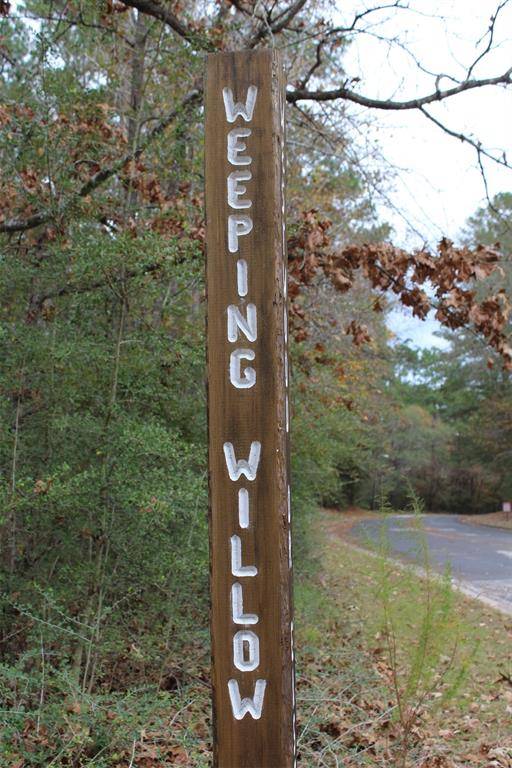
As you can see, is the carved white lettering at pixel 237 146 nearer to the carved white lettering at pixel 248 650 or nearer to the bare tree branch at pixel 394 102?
the carved white lettering at pixel 248 650

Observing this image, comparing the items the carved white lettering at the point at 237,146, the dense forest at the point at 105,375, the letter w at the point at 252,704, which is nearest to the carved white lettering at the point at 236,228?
the carved white lettering at the point at 237,146

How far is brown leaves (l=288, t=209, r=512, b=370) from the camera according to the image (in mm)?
5727

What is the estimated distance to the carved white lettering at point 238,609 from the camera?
104 inches

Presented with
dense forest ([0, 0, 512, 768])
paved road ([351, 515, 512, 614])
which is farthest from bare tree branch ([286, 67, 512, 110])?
paved road ([351, 515, 512, 614])

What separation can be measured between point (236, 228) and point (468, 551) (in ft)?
48.6

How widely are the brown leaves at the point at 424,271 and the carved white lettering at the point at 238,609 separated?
3.67m

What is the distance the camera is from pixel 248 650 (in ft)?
8.69

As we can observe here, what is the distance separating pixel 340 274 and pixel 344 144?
181 cm

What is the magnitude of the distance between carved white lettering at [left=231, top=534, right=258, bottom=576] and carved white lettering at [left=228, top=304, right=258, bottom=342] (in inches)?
27.6

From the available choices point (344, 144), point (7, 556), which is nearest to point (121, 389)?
point (7, 556)

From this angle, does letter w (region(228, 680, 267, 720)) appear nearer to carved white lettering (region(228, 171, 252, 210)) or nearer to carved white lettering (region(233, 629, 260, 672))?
carved white lettering (region(233, 629, 260, 672))

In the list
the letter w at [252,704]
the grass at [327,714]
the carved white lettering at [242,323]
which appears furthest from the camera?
the grass at [327,714]

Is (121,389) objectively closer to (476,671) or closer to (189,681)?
(189,681)

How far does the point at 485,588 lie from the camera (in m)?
11.4
